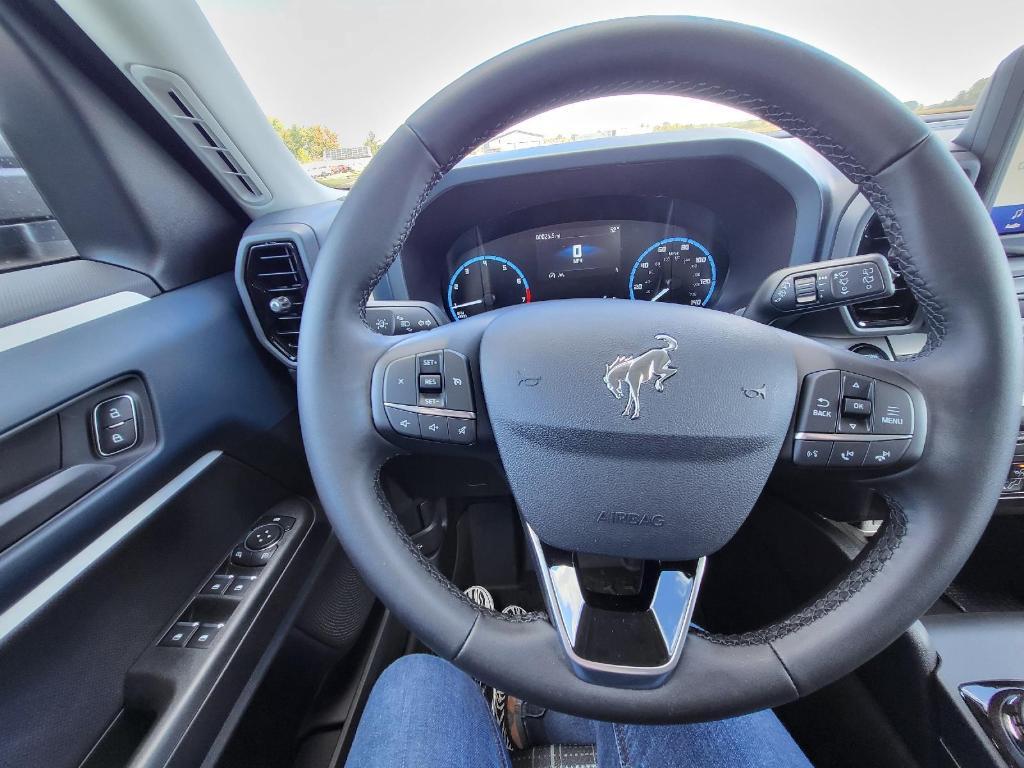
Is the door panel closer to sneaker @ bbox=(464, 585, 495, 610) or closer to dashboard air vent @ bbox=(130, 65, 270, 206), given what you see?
dashboard air vent @ bbox=(130, 65, 270, 206)

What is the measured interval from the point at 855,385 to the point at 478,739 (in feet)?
2.52

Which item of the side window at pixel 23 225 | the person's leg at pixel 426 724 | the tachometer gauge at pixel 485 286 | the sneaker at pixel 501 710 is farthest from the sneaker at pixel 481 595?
the side window at pixel 23 225

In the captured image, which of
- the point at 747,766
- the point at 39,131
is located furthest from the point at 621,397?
the point at 39,131

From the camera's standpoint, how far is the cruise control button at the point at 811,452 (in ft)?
1.94

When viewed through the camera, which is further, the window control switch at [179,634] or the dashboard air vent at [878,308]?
the dashboard air vent at [878,308]

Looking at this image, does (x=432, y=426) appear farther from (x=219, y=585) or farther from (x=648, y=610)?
(x=219, y=585)

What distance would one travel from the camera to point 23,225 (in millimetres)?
985

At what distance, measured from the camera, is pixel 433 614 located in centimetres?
57

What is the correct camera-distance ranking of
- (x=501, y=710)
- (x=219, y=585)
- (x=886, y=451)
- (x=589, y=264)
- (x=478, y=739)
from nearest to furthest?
1. (x=886, y=451)
2. (x=478, y=739)
3. (x=219, y=585)
4. (x=501, y=710)
5. (x=589, y=264)

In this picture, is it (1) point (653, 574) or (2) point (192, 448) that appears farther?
(2) point (192, 448)

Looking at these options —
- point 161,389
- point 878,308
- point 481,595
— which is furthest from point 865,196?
point 481,595

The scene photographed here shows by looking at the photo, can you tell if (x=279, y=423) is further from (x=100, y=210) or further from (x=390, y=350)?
(x=390, y=350)

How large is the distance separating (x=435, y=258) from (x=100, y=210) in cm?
76

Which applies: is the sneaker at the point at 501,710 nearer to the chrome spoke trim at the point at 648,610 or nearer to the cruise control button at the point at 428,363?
the chrome spoke trim at the point at 648,610
